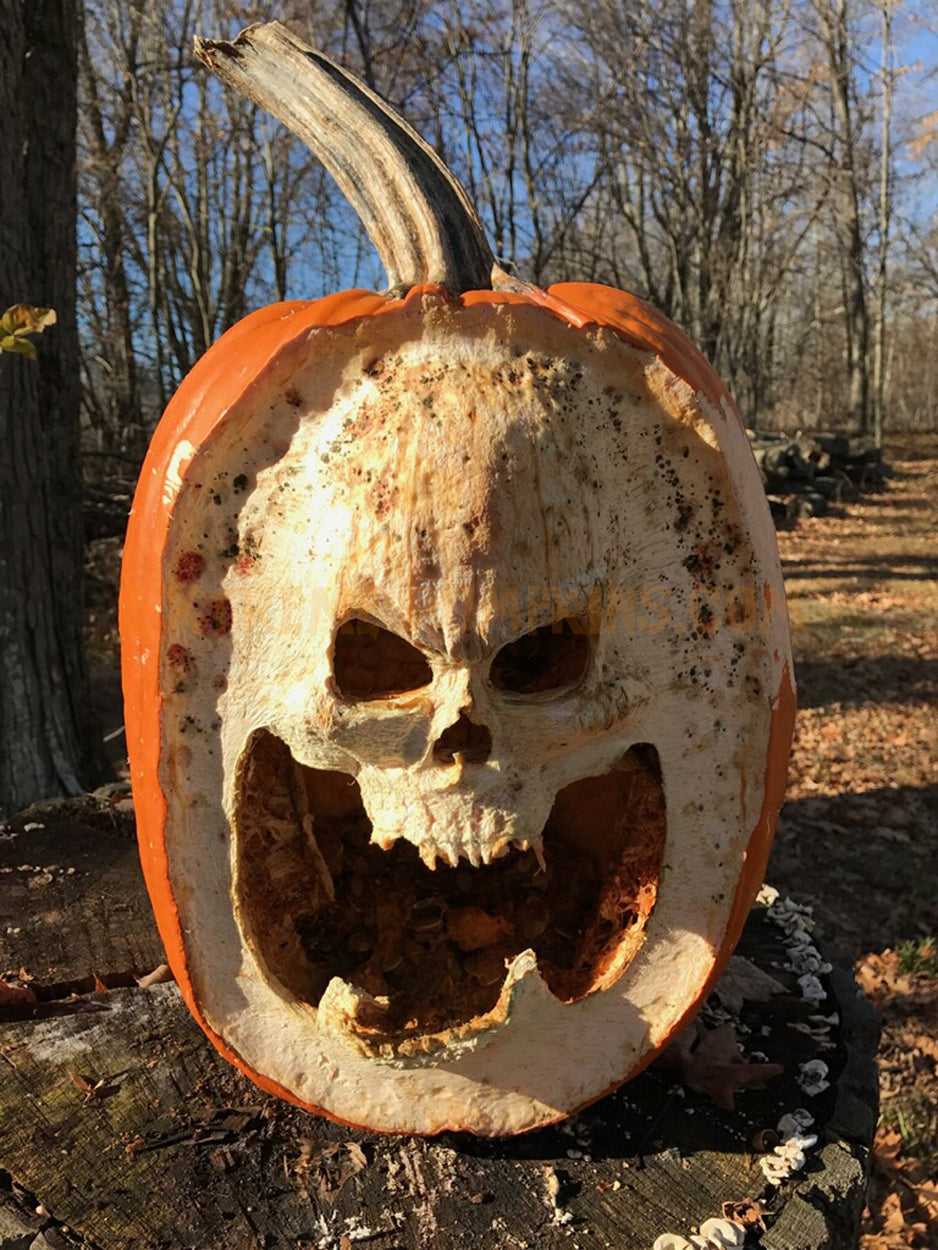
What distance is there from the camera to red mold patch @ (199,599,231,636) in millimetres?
1371

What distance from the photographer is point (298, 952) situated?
158 cm

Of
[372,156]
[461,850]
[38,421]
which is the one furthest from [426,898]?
[38,421]

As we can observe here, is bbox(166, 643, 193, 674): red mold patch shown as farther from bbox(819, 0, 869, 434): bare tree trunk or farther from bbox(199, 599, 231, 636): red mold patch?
bbox(819, 0, 869, 434): bare tree trunk

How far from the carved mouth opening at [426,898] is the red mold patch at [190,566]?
263 mm

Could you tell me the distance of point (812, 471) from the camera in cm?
1530

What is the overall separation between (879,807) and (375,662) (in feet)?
13.4

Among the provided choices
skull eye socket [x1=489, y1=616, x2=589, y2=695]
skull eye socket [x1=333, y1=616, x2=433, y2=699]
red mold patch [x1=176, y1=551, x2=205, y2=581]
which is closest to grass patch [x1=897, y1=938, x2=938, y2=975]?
skull eye socket [x1=489, y1=616, x2=589, y2=695]

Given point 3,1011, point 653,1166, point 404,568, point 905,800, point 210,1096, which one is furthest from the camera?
point 905,800

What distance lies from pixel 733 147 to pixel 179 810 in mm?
16088

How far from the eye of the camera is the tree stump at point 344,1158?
137cm

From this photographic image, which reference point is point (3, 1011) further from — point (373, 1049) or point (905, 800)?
point (905, 800)

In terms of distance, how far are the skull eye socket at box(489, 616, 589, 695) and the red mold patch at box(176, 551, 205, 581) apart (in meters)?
0.49

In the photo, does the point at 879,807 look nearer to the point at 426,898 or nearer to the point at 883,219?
the point at 426,898

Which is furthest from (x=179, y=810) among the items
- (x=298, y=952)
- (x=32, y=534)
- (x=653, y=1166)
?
(x=32, y=534)
